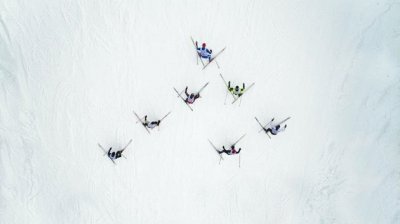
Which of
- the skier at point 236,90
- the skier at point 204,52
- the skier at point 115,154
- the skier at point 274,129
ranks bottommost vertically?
the skier at point 274,129

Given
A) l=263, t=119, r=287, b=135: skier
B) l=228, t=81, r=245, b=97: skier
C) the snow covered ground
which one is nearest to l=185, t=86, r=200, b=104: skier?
the snow covered ground

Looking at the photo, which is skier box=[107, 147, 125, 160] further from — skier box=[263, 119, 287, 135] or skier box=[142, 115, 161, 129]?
skier box=[263, 119, 287, 135]

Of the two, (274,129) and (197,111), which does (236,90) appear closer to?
(197,111)

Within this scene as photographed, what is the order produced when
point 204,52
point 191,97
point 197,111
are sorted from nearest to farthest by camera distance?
point 204,52 → point 191,97 → point 197,111

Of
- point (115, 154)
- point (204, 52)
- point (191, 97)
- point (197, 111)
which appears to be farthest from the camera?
point (197, 111)

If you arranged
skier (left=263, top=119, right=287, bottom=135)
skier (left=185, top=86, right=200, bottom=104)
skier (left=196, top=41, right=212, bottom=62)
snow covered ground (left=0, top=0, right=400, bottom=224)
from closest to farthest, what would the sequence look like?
skier (left=196, top=41, right=212, bottom=62) → snow covered ground (left=0, top=0, right=400, bottom=224) → skier (left=185, top=86, right=200, bottom=104) → skier (left=263, top=119, right=287, bottom=135)

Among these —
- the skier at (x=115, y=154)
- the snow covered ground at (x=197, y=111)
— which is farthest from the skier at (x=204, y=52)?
the skier at (x=115, y=154)

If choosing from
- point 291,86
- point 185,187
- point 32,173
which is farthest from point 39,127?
point 291,86

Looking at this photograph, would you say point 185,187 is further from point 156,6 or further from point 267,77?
point 156,6

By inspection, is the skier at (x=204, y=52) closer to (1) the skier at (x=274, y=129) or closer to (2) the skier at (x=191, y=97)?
(2) the skier at (x=191, y=97)

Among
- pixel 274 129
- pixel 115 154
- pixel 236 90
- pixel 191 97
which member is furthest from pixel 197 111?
pixel 115 154
